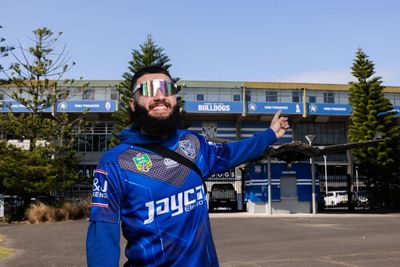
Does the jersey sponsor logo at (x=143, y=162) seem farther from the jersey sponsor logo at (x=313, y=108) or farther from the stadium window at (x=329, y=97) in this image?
the stadium window at (x=329, y=97)

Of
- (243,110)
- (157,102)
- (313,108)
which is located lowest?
(157,102)

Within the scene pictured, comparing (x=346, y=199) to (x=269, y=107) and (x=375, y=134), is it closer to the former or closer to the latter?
(x=375, y=134)

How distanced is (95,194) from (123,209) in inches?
5.7

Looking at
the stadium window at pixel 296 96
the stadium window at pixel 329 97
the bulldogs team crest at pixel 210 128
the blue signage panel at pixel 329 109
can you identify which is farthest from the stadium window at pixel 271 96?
the bulldogs team crest at pixel 210 128

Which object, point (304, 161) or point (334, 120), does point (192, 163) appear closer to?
point (304, 161)

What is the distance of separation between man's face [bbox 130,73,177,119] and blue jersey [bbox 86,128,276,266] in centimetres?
16

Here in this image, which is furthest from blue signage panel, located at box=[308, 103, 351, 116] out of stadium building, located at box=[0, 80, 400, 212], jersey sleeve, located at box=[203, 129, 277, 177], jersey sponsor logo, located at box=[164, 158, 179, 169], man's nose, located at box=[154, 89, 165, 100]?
jersey sponsor logo, located at box=[164, 158, 179, 169]

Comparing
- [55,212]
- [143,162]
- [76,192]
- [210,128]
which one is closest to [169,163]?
[143,162]

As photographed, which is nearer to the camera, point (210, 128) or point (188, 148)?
point (188, 148)

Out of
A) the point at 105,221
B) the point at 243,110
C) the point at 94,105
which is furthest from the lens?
the point at 243,110

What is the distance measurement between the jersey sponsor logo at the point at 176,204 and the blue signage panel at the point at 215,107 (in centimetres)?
5012

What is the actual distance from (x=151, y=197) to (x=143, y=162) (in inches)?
6.8

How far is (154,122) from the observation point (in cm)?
Result: 235

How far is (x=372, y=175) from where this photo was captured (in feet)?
110
